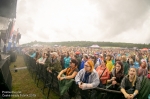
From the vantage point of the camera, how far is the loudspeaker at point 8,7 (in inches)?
304

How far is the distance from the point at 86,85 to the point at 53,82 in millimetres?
2972

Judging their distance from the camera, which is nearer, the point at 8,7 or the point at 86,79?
the point at 86,79

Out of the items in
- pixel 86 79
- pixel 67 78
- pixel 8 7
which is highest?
pixel 8 7

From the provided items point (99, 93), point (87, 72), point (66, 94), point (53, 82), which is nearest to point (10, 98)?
point (53, 82)

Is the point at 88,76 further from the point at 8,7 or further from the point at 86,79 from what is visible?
the point at 8,7

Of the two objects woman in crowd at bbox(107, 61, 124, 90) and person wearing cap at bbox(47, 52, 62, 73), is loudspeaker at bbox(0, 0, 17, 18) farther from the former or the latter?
woman in crowd at bbox(107, 61, 124, 90)

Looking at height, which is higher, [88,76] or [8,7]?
[8,7]

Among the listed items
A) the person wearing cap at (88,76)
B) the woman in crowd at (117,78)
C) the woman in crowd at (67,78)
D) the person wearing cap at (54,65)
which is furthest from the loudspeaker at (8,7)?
the woman in crowd at (117,78)

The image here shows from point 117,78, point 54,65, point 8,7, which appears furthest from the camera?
point 8,7

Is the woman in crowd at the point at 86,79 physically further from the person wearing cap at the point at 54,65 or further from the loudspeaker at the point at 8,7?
the loudspeaker at the point at 8,7

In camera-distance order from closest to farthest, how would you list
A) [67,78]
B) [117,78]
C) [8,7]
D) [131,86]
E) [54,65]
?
[131,86]
[117,78]
[67,78]
[54,65]
[8,7]

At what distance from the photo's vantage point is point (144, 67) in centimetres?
734

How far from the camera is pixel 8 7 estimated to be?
8141 millimetres

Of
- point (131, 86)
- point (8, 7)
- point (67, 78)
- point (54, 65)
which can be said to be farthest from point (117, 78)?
point (8, 7)
